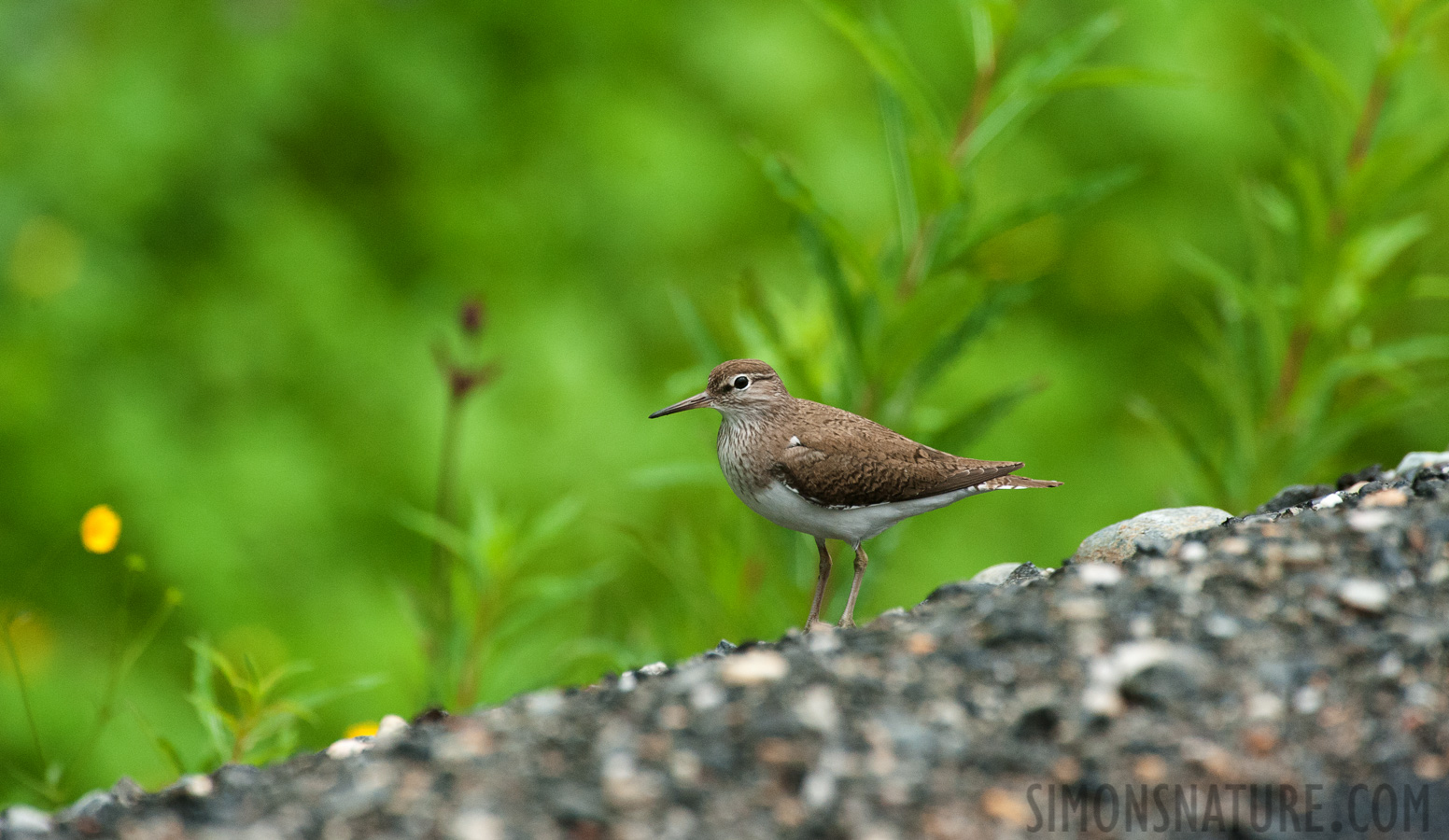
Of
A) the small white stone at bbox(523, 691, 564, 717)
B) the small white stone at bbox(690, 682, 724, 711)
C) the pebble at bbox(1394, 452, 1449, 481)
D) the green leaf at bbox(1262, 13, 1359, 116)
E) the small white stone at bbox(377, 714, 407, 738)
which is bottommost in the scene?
the small white stone at bbox(377, 714, 407, 738)

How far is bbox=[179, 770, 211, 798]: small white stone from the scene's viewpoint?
187 centimetres

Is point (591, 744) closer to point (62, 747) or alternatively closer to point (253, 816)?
point (253, 816)

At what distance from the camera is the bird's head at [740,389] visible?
102 inches

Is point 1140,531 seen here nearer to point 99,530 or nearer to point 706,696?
point 706,696

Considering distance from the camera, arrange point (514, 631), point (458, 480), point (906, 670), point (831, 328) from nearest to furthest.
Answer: point (906, 670)
point (514, 631)
point (831, 328)
point (458, 480)

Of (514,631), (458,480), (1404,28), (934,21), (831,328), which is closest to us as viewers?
(514,631)

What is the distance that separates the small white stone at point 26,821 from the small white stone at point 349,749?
40 centimetres

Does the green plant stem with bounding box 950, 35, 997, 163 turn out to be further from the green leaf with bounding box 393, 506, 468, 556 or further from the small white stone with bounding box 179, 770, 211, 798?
the small white stone with bounding box 179, 770, 211, 798

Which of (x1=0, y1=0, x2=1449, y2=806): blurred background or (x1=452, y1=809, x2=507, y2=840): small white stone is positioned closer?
(x1=452, y1=809, x2=507, y2=840): small white stone

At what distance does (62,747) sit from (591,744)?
2852 mm

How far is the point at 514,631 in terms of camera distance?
10.0 feet

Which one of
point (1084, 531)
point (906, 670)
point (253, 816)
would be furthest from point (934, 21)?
point (253, 816)

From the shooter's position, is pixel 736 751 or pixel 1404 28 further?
pixel 1404 28

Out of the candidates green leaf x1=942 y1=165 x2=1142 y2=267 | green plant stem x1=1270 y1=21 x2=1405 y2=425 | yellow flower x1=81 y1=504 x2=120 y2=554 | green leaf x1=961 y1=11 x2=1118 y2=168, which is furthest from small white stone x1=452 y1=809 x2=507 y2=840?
green plant stem x1=1270 y1=21 x2=1405 y2=425
